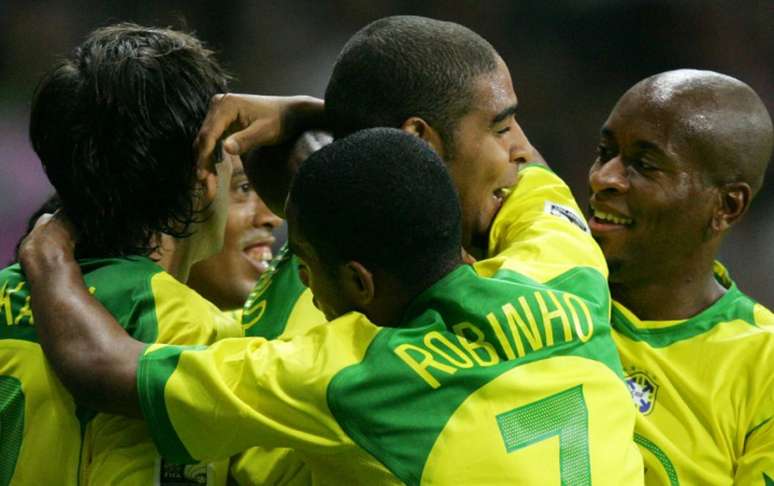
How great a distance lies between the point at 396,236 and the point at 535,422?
0.41m

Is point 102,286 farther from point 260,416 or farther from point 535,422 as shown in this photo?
point 535,422

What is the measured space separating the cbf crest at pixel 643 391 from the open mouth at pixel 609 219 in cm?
39

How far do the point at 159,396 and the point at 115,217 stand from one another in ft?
1.48

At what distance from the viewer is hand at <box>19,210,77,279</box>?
234 cm

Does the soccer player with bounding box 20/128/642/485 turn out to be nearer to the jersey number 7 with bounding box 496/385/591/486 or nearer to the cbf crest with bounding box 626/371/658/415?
the jersey number 7 with bounding box 496/385/591/486

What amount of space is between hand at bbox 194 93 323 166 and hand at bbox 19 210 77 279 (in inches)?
11.8

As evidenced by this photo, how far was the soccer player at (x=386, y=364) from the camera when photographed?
2.12 meters

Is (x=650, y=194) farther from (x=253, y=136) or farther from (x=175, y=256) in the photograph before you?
(x=175, y=256)

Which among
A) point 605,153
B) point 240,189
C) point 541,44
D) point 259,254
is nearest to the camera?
point 605,153

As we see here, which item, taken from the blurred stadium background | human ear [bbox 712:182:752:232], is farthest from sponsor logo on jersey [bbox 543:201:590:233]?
the blurred stadium background

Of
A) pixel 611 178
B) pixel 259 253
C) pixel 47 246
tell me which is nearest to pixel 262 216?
pixel 259 253

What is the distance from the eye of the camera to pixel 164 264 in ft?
8.41

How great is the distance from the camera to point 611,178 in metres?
3.04

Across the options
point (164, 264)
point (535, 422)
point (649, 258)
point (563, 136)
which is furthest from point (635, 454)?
point (563, 136)
